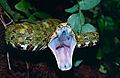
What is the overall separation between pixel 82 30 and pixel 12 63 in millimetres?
613

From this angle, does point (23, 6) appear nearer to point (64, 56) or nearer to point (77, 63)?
point (64, 56)

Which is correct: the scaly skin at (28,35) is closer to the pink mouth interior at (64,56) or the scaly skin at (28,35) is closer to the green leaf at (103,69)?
the pink mouth interior at (64,56)

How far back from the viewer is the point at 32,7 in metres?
→ 2.41

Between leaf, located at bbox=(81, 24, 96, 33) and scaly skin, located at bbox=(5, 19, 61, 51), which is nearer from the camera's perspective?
scaly skin, located at bbox=(5, 19, 61, 51)

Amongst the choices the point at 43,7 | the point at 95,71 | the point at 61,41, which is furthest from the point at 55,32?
the point at 95,71

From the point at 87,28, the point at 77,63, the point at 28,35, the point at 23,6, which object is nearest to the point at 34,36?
the point at 28,35

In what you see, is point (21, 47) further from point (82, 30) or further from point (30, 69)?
point (82, 30)

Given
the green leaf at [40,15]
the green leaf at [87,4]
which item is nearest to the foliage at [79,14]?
the green leaf at [87,4]

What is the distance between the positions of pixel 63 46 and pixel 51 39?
13 cm

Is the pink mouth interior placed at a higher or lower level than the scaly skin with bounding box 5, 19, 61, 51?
lower

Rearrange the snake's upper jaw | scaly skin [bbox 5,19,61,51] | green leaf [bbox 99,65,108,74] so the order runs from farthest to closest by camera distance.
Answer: green leaf [bbox 99,65,108,74] < scaly skin [bbox 5,19,61,51] < the snake's upper jaw

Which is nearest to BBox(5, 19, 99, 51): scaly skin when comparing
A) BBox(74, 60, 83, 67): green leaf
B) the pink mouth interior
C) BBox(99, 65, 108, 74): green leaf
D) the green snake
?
the green snake

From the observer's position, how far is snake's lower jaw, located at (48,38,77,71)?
6.69ft

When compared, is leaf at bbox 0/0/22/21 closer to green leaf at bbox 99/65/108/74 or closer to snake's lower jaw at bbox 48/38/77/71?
snake's lower jaw at bbox 48/38/77/71
